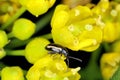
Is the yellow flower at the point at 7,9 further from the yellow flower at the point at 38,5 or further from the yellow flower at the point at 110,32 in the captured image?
the yellow flower at the point at 110,32

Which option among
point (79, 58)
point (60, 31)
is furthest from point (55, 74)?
point (79, 58)

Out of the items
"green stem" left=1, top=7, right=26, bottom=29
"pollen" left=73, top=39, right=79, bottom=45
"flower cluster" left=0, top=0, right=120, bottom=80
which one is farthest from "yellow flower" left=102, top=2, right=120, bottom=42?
"green stem" left=1, top=7, right=26, bottom=29

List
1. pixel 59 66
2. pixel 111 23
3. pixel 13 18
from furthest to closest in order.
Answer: pixel 111 23 < pixel 13 18 < pixel 59 66

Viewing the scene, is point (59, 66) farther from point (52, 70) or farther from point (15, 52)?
point (15, 52)

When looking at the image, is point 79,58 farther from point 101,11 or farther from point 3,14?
point 3,14

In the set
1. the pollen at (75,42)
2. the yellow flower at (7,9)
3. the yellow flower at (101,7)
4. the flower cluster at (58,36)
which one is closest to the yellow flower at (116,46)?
the flower cluster at (58,36)

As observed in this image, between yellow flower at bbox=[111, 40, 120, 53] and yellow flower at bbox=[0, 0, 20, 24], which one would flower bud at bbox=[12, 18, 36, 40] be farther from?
yellow flower at bbox=[111, 40, 120, 53]

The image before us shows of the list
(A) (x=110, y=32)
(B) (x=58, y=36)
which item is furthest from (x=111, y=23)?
(B) (x=58, y=36)
